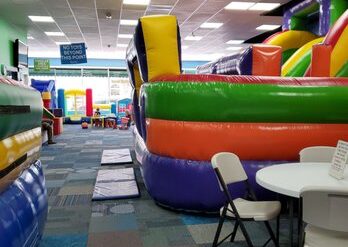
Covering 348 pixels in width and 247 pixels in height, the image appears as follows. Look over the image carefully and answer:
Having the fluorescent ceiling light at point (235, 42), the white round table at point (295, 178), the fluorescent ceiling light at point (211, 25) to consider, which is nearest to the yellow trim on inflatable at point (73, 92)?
the fluorescent ceiling light at point (235, 42)

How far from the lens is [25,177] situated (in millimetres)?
2281

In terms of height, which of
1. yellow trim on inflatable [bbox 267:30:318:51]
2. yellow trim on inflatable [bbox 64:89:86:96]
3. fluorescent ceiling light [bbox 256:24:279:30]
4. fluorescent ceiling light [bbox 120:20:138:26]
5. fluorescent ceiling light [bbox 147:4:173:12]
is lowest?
yellow trim on inflatable [bbox 64:89:86:96]

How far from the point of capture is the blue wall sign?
42.3 ft

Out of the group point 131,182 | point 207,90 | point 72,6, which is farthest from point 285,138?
point 72,6

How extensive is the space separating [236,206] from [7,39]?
1010cm

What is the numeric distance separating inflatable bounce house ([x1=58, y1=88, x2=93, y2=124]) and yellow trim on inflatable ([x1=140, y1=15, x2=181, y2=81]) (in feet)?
40.1

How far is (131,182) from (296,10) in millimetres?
6288

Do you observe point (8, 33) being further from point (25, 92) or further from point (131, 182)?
point (25, 92)

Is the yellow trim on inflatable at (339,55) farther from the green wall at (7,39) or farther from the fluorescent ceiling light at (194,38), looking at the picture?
the fluorescent ceiling light at (194,38)

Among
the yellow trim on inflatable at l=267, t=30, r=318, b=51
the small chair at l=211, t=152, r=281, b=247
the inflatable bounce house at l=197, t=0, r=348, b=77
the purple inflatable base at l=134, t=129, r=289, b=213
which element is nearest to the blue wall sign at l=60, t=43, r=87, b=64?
the inflatable bounce house at l=197, t=0, r=348, b=77

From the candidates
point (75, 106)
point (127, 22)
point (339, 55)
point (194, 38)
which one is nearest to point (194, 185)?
point (339, 55)

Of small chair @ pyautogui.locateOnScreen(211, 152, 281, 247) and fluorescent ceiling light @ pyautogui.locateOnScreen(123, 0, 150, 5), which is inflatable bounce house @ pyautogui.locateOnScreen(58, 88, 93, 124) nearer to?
fluorescent ceiling light @ pyautogui.locateOnScreen(123, 0, 150, 5)

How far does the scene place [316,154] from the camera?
297 cm

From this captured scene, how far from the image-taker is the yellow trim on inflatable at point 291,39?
777 centimetres
